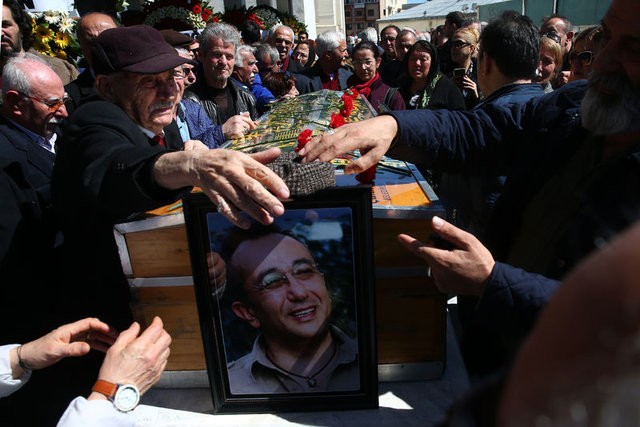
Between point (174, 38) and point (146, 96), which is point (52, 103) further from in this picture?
point (174, 38)

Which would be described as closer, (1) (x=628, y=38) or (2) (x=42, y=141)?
(1) (x=628, y=38)

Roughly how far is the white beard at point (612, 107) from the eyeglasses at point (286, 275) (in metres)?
0.87

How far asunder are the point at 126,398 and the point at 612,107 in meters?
1.45

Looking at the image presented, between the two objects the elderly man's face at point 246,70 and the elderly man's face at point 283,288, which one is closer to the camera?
the elderly man's face at point 283,288

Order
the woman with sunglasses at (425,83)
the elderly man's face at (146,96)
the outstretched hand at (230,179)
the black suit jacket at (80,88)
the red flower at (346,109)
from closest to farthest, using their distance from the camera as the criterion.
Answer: the outstretched hand at (230,179), the elderly man's face at (146,96), the red flower at (346,109), the black suit jacket at (80,88), the woman with sunglasses at (425,83)

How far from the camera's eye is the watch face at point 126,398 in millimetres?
1179

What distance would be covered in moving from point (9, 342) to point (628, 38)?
6.72 ft

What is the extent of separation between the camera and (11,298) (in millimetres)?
1596

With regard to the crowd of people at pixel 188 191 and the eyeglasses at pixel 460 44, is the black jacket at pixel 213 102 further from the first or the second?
the eyeglasses at pixel 460 44

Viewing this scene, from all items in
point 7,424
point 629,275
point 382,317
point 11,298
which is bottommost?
point 7,424

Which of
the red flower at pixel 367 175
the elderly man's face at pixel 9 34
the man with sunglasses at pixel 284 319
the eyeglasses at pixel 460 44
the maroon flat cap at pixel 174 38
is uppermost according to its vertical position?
the elderly man's face at pixel 9 34

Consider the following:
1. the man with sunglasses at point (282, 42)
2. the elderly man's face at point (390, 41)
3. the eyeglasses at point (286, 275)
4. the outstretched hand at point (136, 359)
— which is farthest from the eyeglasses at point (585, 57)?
the elderly man's face at point (390, 41)

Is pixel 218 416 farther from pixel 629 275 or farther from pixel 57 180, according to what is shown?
pixel 629 275

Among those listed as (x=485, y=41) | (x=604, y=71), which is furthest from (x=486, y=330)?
(x=485, y=41)
